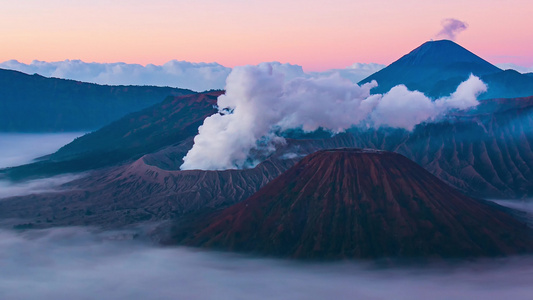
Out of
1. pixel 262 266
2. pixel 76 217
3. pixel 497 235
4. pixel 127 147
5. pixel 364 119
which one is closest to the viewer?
pixel 262 266

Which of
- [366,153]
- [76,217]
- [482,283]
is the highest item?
[366,153]

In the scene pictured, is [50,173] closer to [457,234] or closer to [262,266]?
[262,266]

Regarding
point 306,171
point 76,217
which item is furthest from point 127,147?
point 306,171

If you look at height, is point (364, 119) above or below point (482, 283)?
above

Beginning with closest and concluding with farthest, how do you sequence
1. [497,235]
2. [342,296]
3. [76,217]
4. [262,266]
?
[342,296] → [262,266] → [497,235] → [76,217]

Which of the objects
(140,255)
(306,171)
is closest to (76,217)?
(140,255)

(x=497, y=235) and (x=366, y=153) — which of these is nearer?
(x=497, y=235)
